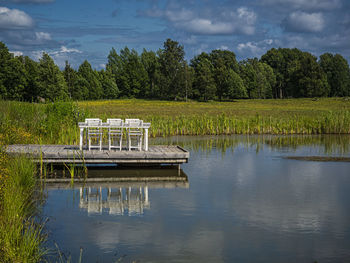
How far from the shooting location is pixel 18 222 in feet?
21.6

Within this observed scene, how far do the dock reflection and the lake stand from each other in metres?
0.02

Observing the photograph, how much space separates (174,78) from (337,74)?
3378cm

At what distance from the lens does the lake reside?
23.9 ft

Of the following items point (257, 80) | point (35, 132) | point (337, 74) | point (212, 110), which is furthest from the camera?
point (337, 74)

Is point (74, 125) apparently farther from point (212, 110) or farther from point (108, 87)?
point (108, 87)

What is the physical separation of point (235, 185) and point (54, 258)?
6.44m

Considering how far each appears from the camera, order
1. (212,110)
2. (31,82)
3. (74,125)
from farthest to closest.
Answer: (31,82)
(212,110)
(74,125)

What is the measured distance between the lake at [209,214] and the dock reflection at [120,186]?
0.9 inches

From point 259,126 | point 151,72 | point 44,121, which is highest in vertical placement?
point 151,72

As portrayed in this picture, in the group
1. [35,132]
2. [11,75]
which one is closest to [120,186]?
[35,132]

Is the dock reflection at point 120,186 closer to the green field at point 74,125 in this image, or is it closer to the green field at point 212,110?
the green field at point 74,125

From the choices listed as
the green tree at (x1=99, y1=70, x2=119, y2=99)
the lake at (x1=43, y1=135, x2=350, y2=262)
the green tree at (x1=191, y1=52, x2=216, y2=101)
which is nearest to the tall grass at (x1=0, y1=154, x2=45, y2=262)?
the lake at (x1=43, y1=135, x2=350, y2=262)

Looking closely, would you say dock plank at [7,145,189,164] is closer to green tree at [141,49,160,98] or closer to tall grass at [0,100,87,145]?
tall grass at [0,100,87,145]

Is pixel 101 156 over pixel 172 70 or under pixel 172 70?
under
